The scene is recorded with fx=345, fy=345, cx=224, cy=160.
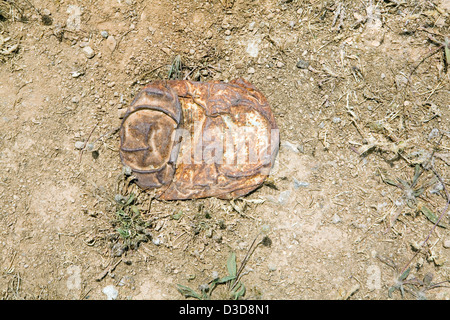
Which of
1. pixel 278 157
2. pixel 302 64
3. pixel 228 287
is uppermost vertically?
pixel 302 64

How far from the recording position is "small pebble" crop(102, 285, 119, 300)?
87.3 inches

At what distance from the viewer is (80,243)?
7.36ft

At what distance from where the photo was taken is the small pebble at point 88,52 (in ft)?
7.66

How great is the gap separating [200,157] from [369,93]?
1.21 meters

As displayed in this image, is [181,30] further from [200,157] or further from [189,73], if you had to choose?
[200,157]

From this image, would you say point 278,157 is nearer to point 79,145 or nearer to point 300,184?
point 300,184

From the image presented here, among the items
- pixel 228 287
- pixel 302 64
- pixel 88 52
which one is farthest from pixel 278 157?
pixel 88 52

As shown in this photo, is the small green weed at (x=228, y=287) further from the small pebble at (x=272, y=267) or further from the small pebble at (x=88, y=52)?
the small pebble at (x=88, y=52)

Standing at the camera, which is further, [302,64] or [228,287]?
[302,64]

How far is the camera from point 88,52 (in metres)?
2.33

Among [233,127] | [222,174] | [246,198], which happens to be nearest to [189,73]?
[233,127]

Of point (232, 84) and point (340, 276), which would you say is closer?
point (340, 276)

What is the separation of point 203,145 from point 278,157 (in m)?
0.51

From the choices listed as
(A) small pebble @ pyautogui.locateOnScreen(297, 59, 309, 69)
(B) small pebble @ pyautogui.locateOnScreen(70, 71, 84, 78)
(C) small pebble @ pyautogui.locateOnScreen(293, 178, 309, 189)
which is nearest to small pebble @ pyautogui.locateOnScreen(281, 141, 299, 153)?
(C) small pebble @ pyautogui.locateOnScreen(293, 178, 309, 189)
